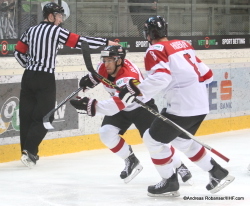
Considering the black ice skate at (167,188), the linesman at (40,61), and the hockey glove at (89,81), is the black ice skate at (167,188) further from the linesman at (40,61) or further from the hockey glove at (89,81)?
the linesman at (40,61)

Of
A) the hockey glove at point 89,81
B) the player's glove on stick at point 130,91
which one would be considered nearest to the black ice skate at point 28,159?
the hockey glove at point 89,81

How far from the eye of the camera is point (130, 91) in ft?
12.3

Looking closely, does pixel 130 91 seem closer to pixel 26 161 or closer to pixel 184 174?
pixel 184 174

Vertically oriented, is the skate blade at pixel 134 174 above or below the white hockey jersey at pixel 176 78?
below

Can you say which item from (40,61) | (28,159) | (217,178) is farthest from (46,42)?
(217,178)

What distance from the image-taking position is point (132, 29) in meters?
6.76

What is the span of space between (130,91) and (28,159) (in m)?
1.58

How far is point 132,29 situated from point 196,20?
95 cm

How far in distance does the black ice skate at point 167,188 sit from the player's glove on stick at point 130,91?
0.55 m

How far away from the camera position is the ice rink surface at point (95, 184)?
3.96 meters

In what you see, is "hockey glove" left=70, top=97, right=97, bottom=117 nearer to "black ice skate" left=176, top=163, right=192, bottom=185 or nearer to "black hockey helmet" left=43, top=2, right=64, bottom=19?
"black ice skate" left=176, top=163, right=192, bottom=185

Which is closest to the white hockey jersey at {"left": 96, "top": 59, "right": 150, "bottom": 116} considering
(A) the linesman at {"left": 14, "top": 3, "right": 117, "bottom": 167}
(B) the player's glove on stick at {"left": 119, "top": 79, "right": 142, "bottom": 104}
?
(B) the player's glove on stick at {"left": 119, "top": 79, "right": 142, "bottom": 104}

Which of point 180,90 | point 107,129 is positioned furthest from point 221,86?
point 180,90

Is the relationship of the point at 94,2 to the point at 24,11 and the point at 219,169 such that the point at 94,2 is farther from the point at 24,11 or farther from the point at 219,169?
A: the point at 219,169
